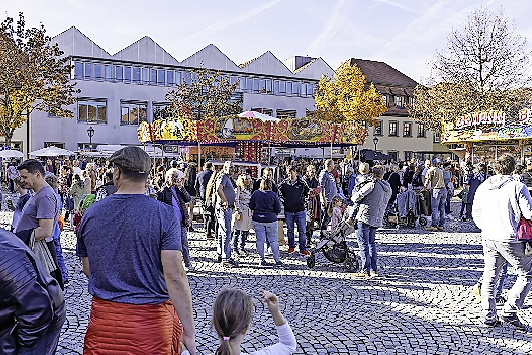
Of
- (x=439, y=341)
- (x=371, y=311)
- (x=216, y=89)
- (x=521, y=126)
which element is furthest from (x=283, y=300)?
(x=216, y=89)

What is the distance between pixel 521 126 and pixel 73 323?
2644cm

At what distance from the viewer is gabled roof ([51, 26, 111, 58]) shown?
124 ft

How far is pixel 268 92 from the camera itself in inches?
1799

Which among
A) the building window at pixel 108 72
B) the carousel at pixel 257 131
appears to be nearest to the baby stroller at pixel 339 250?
the carousel at pixel 257 131

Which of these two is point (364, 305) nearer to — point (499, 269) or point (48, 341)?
point (499, 269)

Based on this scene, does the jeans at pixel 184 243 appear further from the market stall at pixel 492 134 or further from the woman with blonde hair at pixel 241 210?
the market stall at pixel 492 134

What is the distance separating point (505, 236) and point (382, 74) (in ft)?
170

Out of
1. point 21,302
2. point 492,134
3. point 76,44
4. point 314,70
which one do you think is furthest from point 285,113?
point 21,302

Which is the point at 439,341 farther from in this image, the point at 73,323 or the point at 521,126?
the point at 521,126

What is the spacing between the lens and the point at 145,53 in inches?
1598

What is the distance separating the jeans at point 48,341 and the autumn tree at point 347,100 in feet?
131

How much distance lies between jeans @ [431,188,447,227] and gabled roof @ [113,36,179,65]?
1271 inches

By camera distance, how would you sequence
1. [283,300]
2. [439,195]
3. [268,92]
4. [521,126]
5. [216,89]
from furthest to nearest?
[268,92] → [216,89] → [521,126] → [439,195] → [283,300]

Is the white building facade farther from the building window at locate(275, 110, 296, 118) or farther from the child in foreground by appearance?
the child in foreground
